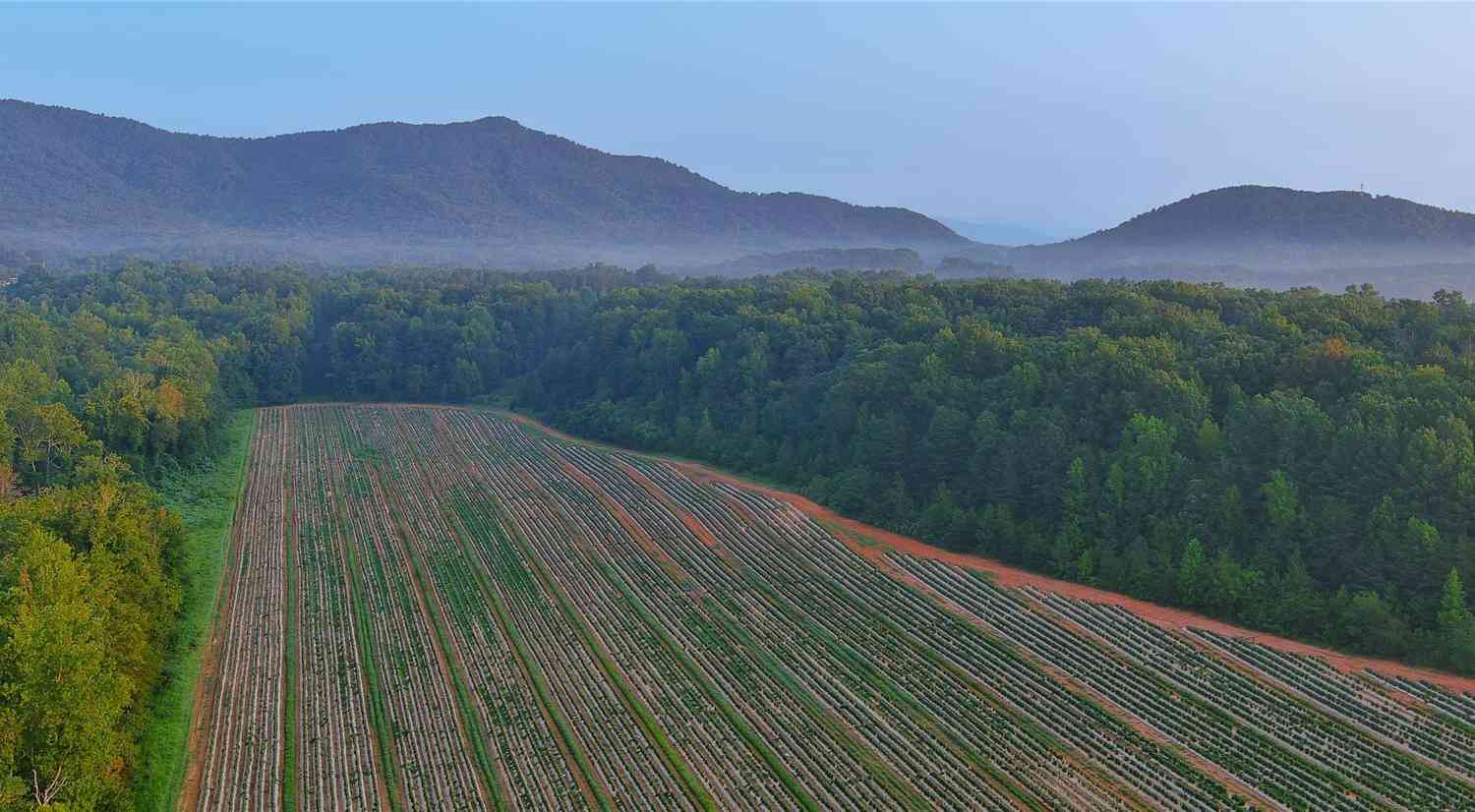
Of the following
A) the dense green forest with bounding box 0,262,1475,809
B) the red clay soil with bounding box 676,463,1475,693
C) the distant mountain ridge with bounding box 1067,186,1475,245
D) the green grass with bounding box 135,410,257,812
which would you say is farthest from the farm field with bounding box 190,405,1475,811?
the distant mountain ridge with bounding box 1067,186,1475,245

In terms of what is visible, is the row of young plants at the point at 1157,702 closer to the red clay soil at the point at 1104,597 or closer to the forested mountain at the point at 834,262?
the red clay soil at the point at 1104,597

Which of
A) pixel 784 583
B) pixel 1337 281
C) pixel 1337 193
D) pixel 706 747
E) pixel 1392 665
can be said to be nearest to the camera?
pixel 706 747

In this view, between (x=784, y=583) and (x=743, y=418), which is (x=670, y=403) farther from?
(x=784, y=583)

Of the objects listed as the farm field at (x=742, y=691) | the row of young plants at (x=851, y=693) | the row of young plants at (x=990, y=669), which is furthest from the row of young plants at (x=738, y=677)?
the row of young plants at (x=990, y=669)

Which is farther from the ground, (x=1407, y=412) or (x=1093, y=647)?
(x=1407, y=412)

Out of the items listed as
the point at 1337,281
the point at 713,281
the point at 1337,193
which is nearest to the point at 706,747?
the point at 713,281

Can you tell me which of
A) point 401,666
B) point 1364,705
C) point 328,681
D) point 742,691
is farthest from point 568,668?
→ point 1364,705
